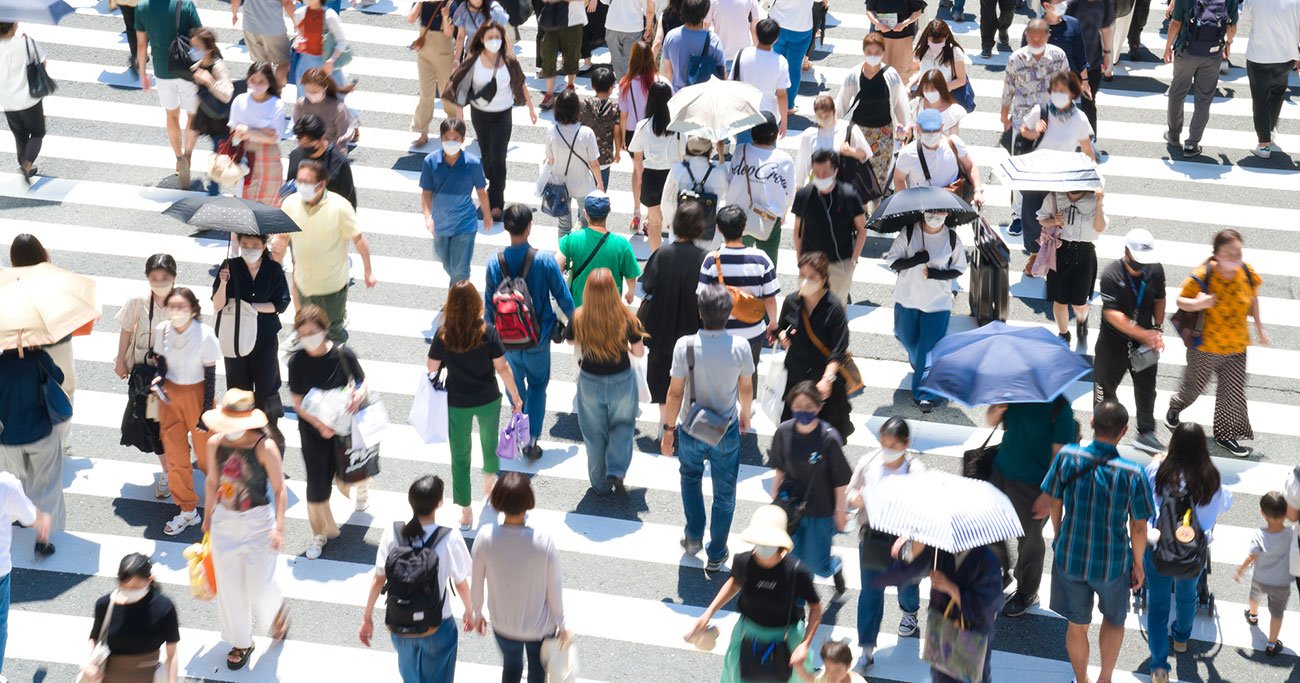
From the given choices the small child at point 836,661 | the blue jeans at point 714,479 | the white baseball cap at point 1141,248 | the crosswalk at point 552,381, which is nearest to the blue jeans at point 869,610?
the crosswalk at point 552,381

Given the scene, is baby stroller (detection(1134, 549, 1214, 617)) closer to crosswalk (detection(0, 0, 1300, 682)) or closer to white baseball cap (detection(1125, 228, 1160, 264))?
crosswalk (detection(0, 0, 1300, 682))

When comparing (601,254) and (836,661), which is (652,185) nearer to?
(601,254)

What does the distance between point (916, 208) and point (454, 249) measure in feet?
11.9

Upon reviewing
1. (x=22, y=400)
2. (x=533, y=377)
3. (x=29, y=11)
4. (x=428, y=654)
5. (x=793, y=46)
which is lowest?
(x=428, y=654)

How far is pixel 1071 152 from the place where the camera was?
12.9 metres

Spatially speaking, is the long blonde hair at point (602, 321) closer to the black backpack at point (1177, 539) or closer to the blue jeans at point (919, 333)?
the blue jeans at point (919, 333)

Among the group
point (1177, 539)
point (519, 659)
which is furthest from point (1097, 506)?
point (519, 659)

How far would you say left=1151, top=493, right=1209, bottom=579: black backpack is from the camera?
8.85m

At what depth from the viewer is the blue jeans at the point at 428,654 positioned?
8148 mm

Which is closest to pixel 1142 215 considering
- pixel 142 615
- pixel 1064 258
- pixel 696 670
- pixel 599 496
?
pixel 1064 258

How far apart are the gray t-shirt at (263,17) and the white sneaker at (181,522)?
6618 mm

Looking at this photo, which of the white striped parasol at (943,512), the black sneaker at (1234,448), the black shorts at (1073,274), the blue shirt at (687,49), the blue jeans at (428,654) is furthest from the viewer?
the blue shirt at (687,49)

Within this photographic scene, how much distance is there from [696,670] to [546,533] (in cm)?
167

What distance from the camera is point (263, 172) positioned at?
13367 mm
